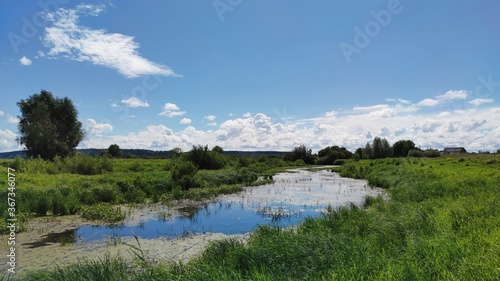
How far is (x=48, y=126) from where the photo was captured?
43375 millimetres

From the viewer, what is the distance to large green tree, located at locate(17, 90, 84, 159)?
4241 centimetres

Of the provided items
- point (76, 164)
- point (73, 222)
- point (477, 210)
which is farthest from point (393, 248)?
point (76, 164)

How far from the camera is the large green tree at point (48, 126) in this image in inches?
1670

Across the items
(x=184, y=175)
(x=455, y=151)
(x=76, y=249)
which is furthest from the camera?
(x=455, y=151)

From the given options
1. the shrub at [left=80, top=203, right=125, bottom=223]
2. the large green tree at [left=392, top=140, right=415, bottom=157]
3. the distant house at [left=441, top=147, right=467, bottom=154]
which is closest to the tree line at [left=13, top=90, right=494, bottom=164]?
the shrub at [left=80, top=203, right=125, bottom=223]

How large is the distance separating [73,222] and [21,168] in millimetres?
14926

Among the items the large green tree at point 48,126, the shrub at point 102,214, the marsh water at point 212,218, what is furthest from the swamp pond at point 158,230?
the large green tree at point 48,126

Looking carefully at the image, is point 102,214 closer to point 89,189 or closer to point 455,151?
point 89,189

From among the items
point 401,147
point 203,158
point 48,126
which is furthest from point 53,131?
point 401,147

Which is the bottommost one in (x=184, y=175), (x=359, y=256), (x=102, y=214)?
(x=102, y=214)

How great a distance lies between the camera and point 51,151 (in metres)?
43.4

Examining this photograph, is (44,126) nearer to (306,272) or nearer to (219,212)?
(219,212)

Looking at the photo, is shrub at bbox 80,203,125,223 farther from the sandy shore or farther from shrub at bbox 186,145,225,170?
shrub at bbox 186,145,225,170

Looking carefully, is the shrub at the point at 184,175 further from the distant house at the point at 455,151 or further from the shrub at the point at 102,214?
the distant house at the point at 455,151
